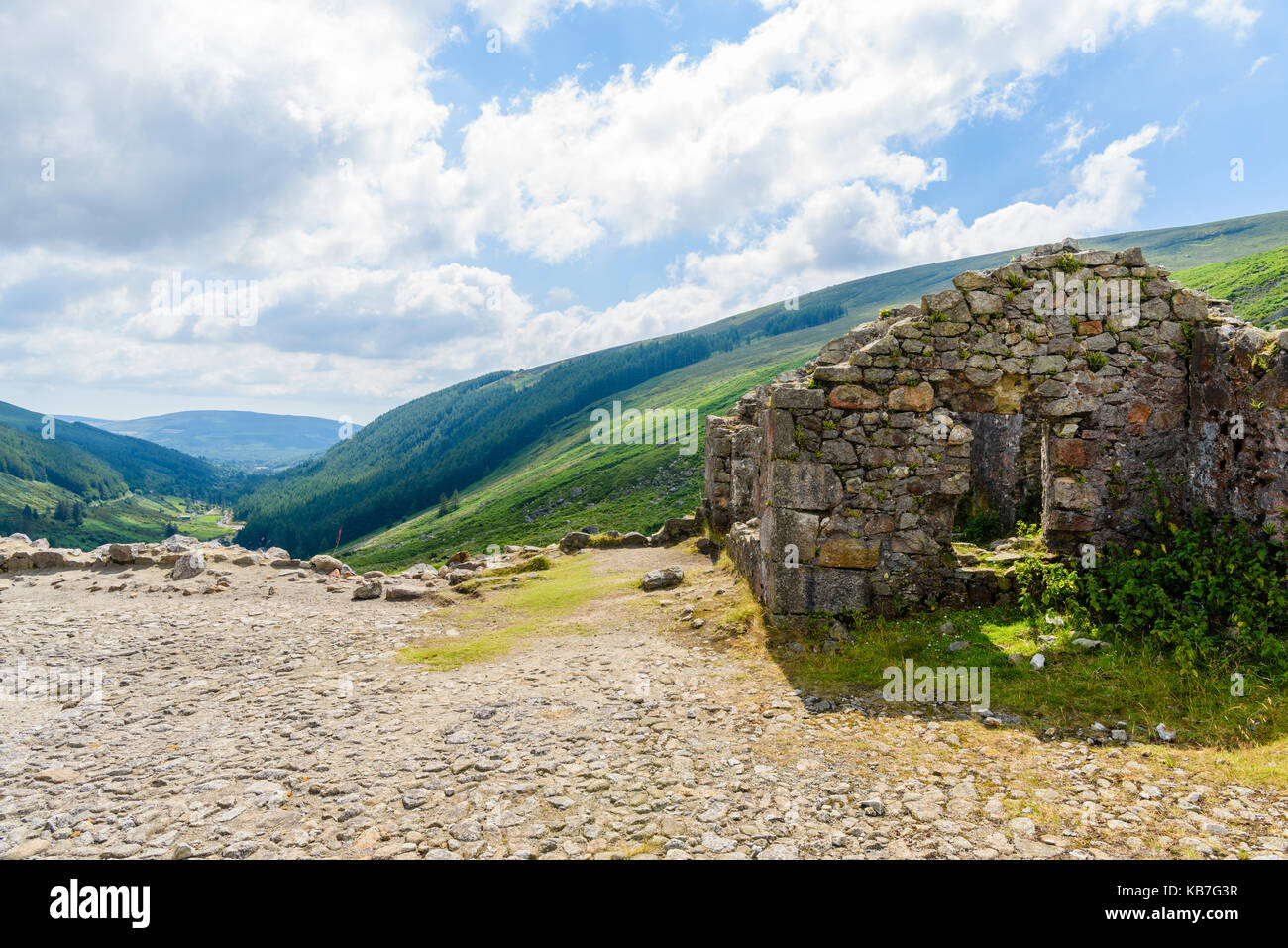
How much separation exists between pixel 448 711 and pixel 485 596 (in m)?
8.86

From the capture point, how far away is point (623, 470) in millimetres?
87938

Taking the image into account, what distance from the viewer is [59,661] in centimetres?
1230

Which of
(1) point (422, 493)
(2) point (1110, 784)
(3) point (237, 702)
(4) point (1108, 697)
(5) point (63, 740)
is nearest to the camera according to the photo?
(2) point (1110, 784)

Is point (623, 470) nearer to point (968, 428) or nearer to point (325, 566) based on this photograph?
point (325, 566)

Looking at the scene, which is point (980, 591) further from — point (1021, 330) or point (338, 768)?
point (338, 768)

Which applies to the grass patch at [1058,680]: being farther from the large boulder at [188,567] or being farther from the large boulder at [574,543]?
the large boulder at [188,567]

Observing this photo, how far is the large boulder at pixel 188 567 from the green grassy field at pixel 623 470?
37272 millimetres

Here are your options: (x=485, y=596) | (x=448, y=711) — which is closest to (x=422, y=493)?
(x=485, y=596)

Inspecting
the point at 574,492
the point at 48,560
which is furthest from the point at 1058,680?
the point at 574,492

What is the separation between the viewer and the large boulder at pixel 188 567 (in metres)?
19.7

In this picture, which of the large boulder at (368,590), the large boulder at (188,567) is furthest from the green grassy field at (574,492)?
the large boulder at (368,590)

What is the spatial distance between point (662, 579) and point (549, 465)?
354 ft

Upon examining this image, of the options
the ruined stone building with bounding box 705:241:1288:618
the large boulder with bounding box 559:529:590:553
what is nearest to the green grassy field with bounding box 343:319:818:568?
the large boulder with bounding box 559:529:590:553

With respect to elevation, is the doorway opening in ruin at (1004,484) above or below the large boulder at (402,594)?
above
